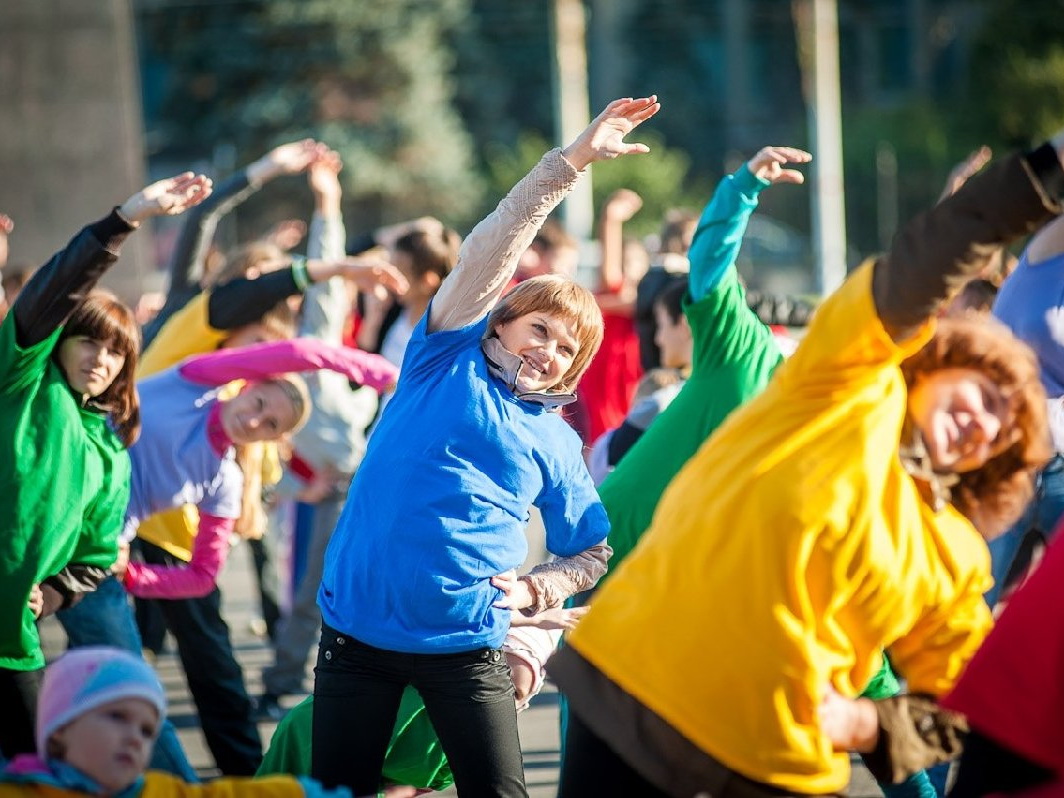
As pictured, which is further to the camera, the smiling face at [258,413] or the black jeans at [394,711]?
the smiling face at [258,413]

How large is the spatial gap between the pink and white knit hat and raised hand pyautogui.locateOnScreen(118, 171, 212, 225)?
4.83 ft

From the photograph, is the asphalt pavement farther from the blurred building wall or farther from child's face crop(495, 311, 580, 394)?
the blurred building wall

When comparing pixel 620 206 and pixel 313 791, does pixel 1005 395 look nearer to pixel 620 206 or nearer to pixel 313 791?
pixel 313 791

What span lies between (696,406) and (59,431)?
1790 millimetres

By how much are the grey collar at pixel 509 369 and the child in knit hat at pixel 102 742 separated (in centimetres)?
109

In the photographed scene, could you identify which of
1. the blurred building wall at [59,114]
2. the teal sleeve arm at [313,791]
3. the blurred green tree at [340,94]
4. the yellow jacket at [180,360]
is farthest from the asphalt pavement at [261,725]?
the blurred green tree at [340,94]

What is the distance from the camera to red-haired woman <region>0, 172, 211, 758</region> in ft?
13.8

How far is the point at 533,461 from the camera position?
3.83 m

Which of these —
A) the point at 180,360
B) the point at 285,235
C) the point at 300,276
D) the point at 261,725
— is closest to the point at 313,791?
the point at 300,276

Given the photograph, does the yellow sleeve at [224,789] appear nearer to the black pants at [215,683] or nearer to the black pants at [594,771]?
the black pants at [594,771]

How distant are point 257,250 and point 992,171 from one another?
5079 mm

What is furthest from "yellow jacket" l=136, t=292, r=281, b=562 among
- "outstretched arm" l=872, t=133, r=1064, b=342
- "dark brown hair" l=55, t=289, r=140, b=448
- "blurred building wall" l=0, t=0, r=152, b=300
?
"blurred building wall" l=0, t=0, r=152, b=300

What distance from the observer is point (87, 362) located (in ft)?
15.0

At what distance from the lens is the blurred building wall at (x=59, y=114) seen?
15078mm
